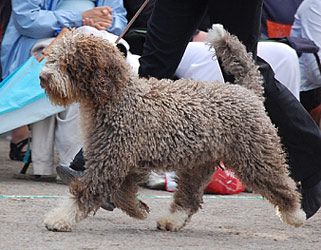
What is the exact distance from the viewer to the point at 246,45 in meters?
5.36

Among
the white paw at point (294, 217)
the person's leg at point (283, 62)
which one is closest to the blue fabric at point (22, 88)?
the person's leg at point (283, 62)

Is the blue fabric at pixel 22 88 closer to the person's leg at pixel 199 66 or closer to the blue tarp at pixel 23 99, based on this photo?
the blue tarp at pixel 23 99

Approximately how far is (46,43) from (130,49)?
0.75 meters

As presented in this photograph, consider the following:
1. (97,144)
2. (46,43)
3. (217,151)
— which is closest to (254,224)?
(217,151)

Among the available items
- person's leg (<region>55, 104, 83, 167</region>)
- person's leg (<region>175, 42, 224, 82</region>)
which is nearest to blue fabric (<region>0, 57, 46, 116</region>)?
person's leg (<region>55, 104, 83, 167</region>)

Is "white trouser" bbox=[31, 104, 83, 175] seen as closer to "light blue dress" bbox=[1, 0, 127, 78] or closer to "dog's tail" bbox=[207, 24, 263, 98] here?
"light blue dress" bbox=[1, 0, 127, 78]

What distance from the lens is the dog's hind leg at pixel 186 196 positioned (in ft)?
17.0

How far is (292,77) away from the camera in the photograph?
24.2 feet

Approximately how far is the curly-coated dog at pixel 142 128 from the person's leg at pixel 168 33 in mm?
297

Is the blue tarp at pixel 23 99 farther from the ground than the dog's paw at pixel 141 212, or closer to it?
closer to it

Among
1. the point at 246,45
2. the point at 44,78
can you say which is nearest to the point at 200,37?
the point at 246,45

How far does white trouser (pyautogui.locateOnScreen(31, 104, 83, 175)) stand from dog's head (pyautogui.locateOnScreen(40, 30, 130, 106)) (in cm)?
223

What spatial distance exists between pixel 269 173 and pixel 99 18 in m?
2.81

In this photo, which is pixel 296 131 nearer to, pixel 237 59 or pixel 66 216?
pixel 237 59
